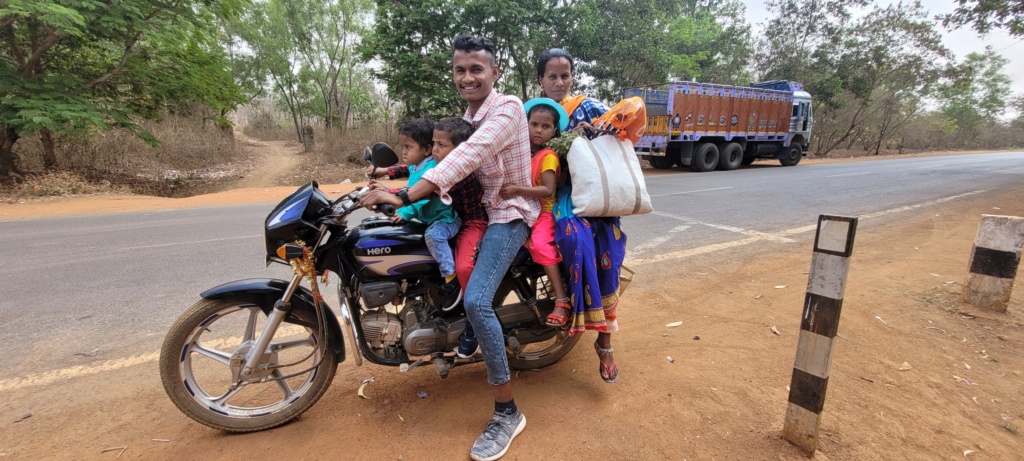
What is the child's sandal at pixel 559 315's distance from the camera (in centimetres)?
233

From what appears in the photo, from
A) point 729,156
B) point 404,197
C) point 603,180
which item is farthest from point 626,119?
point 729,156

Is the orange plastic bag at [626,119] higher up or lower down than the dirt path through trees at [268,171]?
higher up

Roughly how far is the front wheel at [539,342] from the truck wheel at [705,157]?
15.0m

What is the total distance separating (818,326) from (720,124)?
53.6ft

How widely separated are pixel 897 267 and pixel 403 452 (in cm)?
516

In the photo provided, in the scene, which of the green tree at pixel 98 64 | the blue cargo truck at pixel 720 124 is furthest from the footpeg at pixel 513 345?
the blue cargo truck at pixel 720 124

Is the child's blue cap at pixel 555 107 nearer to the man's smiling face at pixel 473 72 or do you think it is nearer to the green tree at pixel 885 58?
the man's smiling face at pixel 473 72

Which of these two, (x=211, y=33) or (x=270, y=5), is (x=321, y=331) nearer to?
(x=211, y=33)

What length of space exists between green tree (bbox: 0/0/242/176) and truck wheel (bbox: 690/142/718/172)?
14.9 meters

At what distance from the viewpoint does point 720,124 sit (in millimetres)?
16297

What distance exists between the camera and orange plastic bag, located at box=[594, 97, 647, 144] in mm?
2242

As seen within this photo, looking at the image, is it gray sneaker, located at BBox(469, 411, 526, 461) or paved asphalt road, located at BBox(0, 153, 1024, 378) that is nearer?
gray sneaker, located at BBox(469, 411, 526, 461)

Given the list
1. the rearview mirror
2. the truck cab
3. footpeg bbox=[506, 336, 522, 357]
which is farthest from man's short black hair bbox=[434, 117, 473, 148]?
the truck cab

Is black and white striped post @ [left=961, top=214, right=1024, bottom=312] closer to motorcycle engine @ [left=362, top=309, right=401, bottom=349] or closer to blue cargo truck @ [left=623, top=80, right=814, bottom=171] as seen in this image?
motorcycle engine @ [left=362, top=309, right=401, bottom=349]
